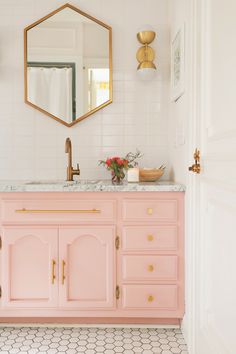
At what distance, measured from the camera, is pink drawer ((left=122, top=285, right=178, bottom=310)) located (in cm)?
214

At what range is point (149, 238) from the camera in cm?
213

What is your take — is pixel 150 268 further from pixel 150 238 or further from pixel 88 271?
pixel 88 271

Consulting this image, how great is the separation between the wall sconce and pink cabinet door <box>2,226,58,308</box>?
1.41 meters

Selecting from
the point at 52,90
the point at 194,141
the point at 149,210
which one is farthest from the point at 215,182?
the point at 52,90

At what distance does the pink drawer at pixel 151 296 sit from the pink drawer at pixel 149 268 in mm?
57

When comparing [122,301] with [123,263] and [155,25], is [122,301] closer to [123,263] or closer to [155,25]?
[123,263]

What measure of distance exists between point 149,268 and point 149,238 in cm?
19

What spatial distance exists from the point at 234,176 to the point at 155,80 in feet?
5.53

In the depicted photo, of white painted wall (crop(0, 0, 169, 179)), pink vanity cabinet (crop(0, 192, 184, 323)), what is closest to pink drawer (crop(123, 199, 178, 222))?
pink vanity cabinet (crop(0, 192, 184, 323))

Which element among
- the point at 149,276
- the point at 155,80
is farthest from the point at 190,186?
the point at 155,80

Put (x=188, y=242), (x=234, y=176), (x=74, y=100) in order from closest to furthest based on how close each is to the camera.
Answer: (x=234, y=176), (x=188, y=242), (x=74, y=100)

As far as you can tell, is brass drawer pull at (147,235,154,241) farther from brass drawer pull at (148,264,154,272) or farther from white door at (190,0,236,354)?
white door at (190,0,236,354)

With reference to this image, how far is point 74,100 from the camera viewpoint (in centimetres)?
273

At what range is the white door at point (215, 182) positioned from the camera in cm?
132
